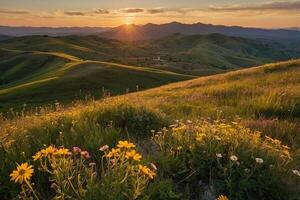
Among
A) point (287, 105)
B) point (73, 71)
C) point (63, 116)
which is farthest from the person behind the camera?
point (73, 71)

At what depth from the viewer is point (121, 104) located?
8336 millimetres

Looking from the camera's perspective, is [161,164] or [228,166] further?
[161,164]

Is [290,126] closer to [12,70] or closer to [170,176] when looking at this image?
[170,176]

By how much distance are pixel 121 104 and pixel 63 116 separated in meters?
1.43

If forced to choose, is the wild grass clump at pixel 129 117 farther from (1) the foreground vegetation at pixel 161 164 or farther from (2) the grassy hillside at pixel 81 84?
(2) the grassy hillside at pixel 81 84

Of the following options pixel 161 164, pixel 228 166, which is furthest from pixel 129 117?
pixel 228 166

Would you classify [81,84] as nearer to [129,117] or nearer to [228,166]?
[129,117]

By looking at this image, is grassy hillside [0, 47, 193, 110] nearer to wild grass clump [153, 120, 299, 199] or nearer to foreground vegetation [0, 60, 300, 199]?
foreground vegetation [0, 60, 300, 199]

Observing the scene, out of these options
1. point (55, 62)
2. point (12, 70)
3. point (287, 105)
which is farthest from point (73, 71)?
point (287, 105)

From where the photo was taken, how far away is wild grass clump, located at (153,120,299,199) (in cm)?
483

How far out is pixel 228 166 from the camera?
4.90m

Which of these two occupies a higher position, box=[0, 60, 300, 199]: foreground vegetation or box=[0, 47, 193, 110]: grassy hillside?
box=[0, 60, 300, 199]: foreground vegetation

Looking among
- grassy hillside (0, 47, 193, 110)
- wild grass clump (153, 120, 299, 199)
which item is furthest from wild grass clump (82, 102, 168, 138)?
grassy hillside (0, 47, 193, 110)

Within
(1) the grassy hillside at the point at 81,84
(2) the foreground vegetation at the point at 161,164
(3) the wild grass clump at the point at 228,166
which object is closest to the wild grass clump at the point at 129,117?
(2) the foreground vegetation at the point at 161,164
